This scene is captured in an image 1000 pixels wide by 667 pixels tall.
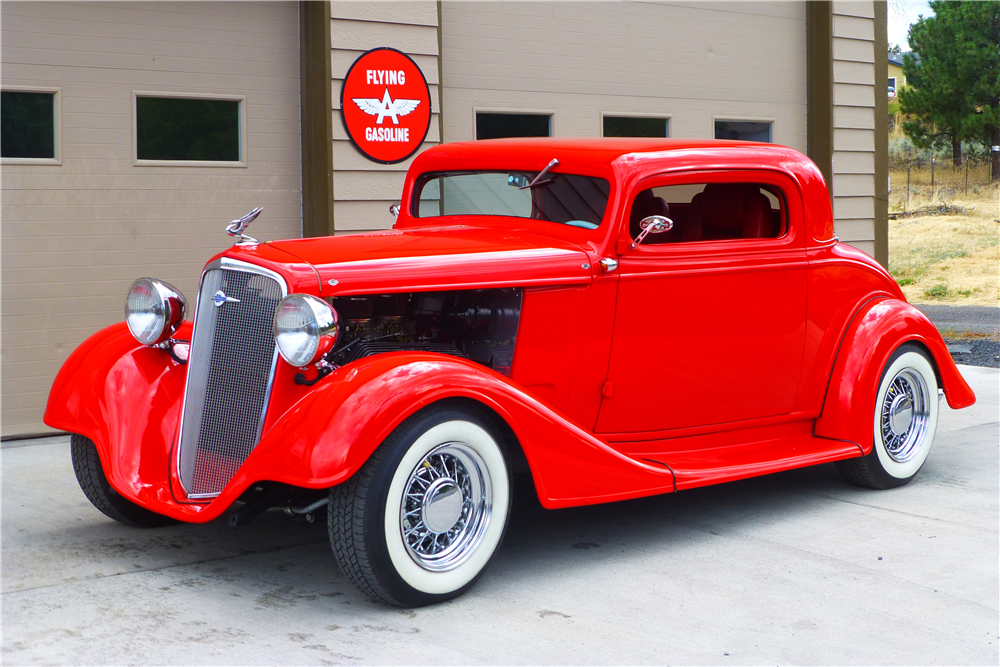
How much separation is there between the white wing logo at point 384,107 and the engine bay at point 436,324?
3.16 metres

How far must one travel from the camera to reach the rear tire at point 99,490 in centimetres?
434

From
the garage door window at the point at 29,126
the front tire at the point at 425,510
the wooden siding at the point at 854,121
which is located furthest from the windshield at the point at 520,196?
the wooden siding at the point at 854,121

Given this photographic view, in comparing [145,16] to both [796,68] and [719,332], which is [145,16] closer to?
[719,332]

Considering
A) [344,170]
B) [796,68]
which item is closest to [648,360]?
[344,170]

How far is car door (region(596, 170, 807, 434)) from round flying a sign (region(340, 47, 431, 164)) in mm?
2739

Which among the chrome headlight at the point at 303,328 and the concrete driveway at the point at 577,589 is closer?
the concrete driveway at the point at 577,589

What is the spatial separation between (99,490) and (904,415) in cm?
377

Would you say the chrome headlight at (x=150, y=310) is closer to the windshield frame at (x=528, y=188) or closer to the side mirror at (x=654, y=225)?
the windshield frame at (x=528, y=188)

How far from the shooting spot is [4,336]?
6.05 meters

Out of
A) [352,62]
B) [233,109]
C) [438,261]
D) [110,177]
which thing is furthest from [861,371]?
[110,177]

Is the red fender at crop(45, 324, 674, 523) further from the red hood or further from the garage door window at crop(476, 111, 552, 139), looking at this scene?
the garage door window at crop(476, 111, 552, 139)

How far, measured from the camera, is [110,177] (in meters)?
6.32

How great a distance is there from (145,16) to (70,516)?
10.7ft

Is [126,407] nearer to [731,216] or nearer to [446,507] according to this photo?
[446,507]
